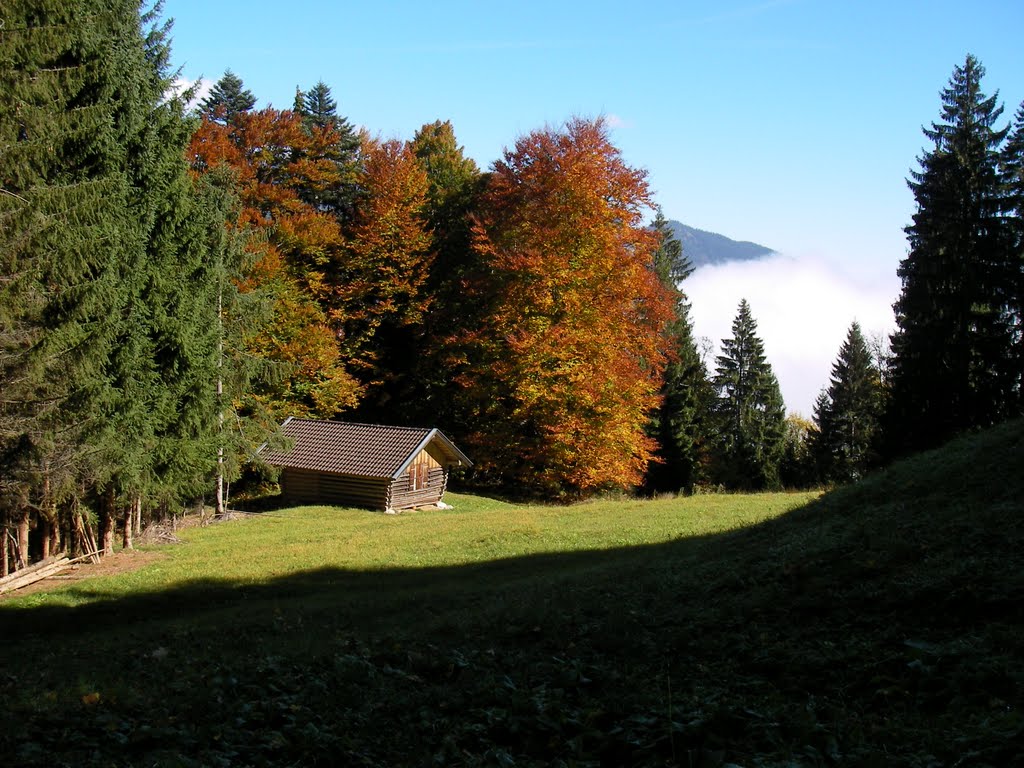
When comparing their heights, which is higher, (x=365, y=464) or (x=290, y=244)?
(x=290, y=244)

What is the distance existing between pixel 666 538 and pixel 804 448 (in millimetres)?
40323

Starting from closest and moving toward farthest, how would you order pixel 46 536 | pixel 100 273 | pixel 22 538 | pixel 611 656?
1. pixel 611 656
2. pixel 100 273
3. pixel 22 538
4. pixel 46 536

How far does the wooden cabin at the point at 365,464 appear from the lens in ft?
104

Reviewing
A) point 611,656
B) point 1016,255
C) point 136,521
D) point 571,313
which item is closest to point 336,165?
point 571,313

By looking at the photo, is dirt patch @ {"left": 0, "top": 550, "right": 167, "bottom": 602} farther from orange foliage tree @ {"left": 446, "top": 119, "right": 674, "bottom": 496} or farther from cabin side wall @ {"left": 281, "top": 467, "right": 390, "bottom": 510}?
orange foliage tree @ {"left": 446, "top": 119, "right": 674, "bottom": 496}

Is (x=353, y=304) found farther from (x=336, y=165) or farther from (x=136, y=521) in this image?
(x=136, y=521)

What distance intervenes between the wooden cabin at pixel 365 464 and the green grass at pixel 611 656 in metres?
14.3

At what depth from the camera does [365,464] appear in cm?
3170

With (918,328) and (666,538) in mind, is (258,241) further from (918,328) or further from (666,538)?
(918,328)

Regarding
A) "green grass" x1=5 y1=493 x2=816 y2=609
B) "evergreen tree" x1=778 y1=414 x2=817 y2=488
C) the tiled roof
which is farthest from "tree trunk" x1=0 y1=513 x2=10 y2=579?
"evergreen tree" x1=778 y1=414 x2=817 y2=488

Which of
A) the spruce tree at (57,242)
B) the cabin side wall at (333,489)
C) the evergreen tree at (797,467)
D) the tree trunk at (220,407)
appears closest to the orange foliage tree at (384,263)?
the cabin side wall at (333,489)

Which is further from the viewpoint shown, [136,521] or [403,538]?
[136,521]

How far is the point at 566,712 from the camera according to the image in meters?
6.62

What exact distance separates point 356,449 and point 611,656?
25.1m
